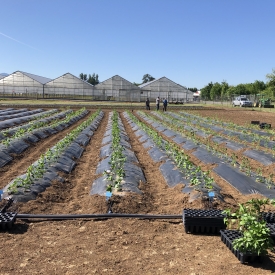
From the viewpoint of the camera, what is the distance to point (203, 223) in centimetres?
441

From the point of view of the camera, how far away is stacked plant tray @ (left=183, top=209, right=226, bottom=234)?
4398mm

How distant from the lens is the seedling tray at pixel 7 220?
4316 millimetres

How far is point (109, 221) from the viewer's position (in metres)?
4.74

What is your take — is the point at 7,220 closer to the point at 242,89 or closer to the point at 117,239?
the point at 117,239

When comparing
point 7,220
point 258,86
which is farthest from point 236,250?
point 258,86

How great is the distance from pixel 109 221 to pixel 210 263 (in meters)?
1.75

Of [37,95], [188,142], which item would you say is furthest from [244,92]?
[188,142]

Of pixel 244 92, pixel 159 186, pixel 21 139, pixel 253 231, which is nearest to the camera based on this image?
pixel 253 231

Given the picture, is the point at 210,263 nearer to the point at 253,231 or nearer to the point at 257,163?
the point at 253,231

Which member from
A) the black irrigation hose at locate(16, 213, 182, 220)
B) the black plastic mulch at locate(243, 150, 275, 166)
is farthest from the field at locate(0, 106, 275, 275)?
the black plastic mulch at locate(243, 150, 275, 166)

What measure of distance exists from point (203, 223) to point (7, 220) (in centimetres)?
284

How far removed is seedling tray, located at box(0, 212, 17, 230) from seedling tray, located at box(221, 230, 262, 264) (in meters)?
3.00

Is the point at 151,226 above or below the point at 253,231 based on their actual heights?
below

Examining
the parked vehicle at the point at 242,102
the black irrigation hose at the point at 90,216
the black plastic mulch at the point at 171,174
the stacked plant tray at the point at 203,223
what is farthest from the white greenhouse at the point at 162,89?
the stacked plant tray at the point at 203,223
